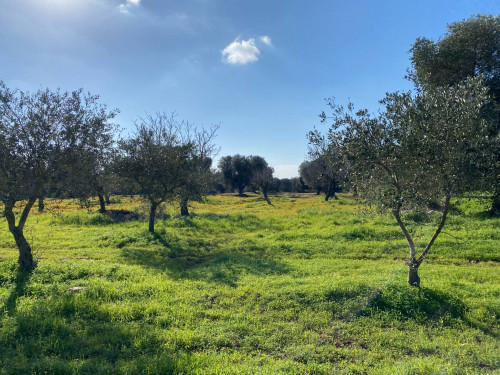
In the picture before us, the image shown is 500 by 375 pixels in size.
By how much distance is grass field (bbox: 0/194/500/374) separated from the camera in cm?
575

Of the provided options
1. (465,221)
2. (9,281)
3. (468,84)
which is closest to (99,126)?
(9,281)

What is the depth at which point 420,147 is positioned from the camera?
26.5 ft

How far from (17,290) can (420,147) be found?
39.7ft

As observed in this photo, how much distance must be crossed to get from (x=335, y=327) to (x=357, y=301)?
4.68 feet

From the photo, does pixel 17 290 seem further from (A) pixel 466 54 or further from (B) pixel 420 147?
(A) pixel 466 54

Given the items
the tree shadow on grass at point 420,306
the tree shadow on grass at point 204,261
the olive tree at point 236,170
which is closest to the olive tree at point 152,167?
the tree shadow on grass at point 204,261

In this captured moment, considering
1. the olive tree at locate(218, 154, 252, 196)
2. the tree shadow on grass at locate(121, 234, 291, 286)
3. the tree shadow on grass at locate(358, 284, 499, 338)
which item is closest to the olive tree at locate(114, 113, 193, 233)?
the tree shadow on grass at locate(121, 234, 291, 286)

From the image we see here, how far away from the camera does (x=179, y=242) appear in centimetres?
1812

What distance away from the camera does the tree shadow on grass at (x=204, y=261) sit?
11891 millimetres

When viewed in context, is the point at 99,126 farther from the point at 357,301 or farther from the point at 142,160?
the point at 357,301

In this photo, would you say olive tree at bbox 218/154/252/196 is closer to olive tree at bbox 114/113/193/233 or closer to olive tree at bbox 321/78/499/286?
olive tree at bbox 114/113/193/233

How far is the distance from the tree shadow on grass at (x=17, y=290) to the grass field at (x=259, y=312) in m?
0.05

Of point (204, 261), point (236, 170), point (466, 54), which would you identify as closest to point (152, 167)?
point (204, 261)

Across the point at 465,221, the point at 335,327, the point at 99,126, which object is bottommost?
the point at 335,327
